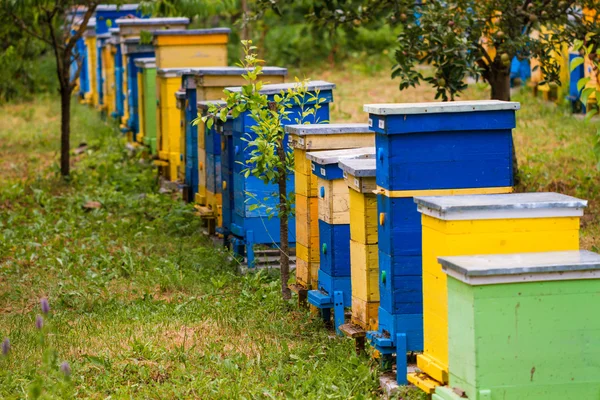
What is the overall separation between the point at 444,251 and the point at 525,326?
51 cm

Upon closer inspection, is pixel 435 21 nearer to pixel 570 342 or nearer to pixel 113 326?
pixel 113 326

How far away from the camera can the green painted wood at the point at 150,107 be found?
13.2m

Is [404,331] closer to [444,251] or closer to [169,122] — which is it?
[444,251]

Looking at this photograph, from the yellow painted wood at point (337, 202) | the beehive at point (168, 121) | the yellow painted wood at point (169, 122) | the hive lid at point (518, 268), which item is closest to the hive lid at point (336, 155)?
the yellow painted wood at point (337, 202)

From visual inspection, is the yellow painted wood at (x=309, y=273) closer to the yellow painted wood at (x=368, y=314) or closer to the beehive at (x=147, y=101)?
the yellow painted wood at (x=368, y=314)

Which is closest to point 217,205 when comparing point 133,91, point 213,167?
point 213,167

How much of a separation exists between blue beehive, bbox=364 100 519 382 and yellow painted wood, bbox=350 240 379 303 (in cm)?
23

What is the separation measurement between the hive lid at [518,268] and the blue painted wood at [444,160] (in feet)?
3.18

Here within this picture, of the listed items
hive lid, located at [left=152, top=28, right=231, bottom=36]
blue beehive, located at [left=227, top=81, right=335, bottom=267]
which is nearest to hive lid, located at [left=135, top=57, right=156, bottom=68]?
hive lid, located at [left=152, top=28, right=231, bottom=36]

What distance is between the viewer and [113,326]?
22.0 feet

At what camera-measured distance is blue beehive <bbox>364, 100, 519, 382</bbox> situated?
202 inches

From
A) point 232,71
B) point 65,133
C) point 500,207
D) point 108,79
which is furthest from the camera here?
point 108,79

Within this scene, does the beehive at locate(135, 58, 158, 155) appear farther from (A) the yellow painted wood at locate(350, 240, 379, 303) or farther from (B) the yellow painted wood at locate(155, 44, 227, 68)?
(A) the yellow painted wood at locate(350, 240, 379, 303)

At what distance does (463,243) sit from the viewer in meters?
4.37
